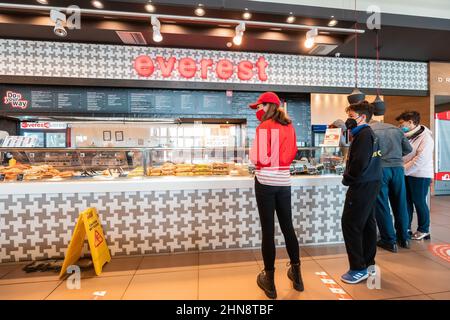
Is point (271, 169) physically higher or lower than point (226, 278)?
higher

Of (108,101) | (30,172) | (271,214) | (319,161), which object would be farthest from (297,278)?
(108,101)

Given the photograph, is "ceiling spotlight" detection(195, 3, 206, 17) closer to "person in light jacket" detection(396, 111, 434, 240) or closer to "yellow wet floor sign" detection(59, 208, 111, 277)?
"yellow wet floor sign" detection(59, 208, 111, 277)

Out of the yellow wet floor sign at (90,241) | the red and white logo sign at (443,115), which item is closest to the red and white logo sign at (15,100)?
the yellow wet floor sign at (90,241)

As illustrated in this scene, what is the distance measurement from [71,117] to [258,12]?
3730 millimetres

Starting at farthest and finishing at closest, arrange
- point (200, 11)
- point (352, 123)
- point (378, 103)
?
point (378, 103)
point (200, 11)
point (352, 123)

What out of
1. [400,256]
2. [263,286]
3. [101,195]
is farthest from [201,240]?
[400,256]

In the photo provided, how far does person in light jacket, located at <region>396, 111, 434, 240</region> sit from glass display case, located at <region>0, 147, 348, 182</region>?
3.53 feet

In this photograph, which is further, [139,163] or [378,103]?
[378,103]

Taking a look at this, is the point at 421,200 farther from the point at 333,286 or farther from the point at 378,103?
the point at 333,286

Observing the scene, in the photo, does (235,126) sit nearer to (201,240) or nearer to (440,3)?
(201,240)

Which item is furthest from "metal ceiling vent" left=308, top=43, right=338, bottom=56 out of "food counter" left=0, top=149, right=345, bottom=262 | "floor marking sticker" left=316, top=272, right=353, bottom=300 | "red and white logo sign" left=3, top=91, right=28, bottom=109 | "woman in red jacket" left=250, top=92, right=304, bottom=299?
"red and white logo sign" left=3, top=91, right=28, bottom=109

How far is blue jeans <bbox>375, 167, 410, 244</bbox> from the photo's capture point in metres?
2.90

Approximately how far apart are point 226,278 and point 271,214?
847mm

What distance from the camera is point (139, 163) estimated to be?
9.46ft
